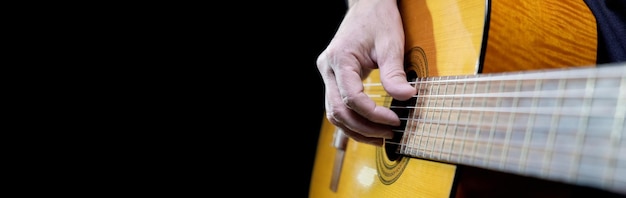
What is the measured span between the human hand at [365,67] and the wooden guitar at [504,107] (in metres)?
0.04

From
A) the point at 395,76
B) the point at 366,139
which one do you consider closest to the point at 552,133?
the point at 395,76

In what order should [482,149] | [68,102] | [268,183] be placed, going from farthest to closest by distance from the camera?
[268,183] → [68,102] → [482,149]

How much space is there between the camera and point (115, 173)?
157 cm

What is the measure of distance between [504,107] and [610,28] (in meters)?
0.36

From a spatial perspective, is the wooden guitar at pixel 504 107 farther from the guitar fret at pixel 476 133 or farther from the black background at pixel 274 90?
the black background at pixel 274 90

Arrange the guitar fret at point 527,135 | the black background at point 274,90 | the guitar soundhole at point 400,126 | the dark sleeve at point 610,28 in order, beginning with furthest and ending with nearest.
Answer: the black background at point 274,90
the guitar soundhole at point 400,126
the dark sleeve at point 610,28
the guitar fret at point 527,135

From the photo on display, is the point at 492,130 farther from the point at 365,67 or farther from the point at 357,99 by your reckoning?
the point at 365,67

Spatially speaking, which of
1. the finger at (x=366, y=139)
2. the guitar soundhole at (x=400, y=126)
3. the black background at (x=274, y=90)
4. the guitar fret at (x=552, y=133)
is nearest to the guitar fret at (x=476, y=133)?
the guitar fret at (x=552, y=133)

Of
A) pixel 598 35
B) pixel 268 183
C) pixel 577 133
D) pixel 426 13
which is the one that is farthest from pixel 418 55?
pixel 268 183

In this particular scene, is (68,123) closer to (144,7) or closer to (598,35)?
(144,7)

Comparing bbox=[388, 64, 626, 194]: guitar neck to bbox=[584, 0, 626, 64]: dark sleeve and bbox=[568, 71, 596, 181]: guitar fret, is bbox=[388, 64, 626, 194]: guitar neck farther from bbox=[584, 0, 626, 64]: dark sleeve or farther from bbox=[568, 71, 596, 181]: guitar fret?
bbox=[584, 0, 626, 64]: dark sleeve

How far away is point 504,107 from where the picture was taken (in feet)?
1.85

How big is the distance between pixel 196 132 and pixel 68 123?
45 cm

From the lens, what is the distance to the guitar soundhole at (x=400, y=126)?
0.84 m
